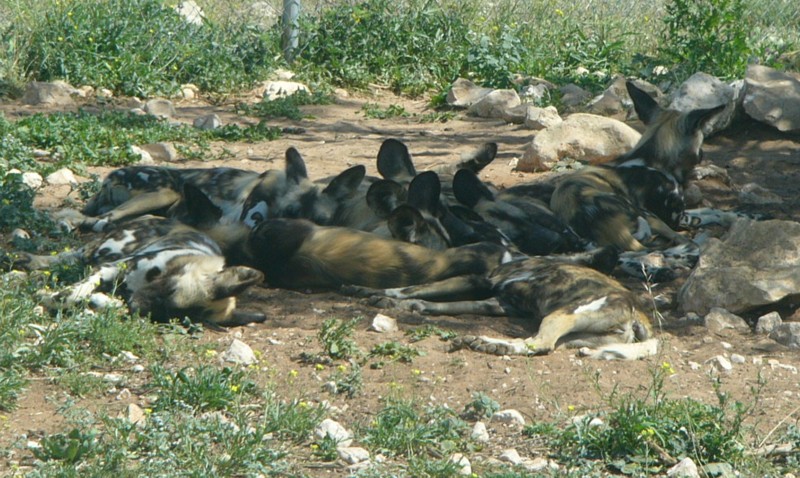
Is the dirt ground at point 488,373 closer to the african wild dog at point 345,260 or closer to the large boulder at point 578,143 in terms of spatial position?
the african wild dog at point 345,260

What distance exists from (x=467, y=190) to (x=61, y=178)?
2490mm

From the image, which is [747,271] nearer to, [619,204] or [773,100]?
[619,204]

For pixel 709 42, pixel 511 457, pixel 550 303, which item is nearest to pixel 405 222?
pixel 550 303

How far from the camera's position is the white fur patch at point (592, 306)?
15.3ft

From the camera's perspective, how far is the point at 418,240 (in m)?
5.48

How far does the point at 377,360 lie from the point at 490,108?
5.30 meters

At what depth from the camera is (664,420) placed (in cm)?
344

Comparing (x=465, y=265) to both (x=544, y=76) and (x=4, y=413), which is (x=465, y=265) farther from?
(x=544, y=76)

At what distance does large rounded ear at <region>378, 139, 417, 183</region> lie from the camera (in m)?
6.50

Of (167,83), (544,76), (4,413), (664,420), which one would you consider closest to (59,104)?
(167,83)

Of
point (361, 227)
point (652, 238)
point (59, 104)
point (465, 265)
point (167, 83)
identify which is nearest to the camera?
point (465, 265)

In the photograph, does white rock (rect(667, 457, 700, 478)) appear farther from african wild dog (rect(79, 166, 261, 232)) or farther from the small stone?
african wild dog (rect(79, 166, 261, 232))

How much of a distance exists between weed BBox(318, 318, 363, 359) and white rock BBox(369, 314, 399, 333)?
23 centimetres

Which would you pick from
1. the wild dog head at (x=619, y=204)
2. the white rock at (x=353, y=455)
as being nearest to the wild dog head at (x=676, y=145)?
the wild dog head at (x=619, y=204)
